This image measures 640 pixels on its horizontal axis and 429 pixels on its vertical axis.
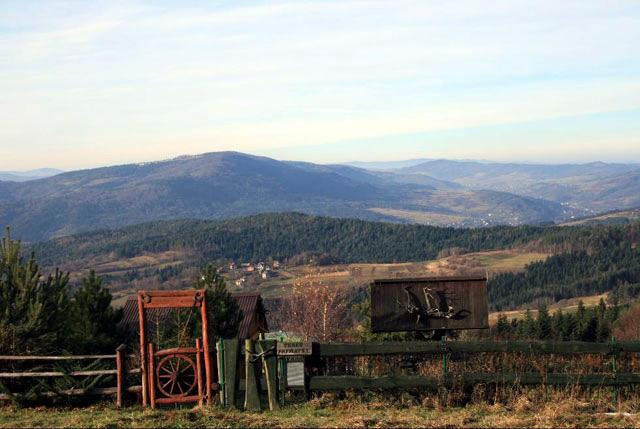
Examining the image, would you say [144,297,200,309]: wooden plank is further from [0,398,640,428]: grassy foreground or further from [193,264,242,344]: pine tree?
[193,264,242,344]: pine tree

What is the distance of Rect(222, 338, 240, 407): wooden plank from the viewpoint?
45.9 feet

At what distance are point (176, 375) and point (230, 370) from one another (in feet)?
3.78

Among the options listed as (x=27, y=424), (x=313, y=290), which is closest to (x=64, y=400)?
(x=27, y=424)

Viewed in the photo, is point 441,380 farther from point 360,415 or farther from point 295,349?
point 295,349

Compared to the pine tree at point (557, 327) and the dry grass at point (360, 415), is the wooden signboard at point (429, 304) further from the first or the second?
the pine tree at point (557, 327)

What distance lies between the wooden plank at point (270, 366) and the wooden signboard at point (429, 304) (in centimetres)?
471

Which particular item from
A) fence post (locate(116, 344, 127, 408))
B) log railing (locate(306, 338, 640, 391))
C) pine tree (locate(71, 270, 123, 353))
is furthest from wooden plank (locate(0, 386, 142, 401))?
pine tree (locate(71, 270, 123, 353))

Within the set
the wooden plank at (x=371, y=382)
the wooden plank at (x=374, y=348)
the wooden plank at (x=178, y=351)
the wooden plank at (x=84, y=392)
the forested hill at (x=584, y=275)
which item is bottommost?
the forested hill at (x=584, y=275)

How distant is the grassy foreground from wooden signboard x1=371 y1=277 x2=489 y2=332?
4.67 meters

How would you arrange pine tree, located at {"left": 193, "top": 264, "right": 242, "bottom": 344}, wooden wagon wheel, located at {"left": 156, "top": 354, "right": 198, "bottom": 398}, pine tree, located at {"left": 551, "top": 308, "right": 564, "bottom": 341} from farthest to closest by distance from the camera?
pine tree, located at {"left": 551, "top": 308, "right": 564, "bottom": 341}
pine tree, located at {"left": 193, "top": 264, "right": 242, "bottom": 344}
wooden wagon wheel, located at {"left": 156, "top": 354, "right": 198, "bottom": 398}

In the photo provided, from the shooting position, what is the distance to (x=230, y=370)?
46.1 ft

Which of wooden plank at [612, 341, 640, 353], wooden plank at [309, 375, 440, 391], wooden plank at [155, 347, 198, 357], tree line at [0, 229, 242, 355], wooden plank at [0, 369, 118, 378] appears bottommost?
wooden plank at [309, 375, 440, 391]

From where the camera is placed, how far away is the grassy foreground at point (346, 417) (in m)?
12.2

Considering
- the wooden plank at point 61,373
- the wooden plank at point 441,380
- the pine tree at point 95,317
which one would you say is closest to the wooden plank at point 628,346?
the wooden plank at point 441,380
